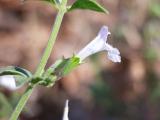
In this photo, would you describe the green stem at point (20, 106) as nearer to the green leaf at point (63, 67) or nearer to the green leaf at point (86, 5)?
the green leaf at point (63, 67)

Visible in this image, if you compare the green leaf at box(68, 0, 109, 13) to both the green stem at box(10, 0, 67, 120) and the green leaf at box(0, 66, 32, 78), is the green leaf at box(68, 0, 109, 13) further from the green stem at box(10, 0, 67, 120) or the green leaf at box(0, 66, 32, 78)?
the green leaf at box(0, 66, 32, 78)

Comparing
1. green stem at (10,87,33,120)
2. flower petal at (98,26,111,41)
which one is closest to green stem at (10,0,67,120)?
green stem at (10,87,33,120)

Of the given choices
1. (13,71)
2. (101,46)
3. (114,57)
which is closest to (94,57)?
(101,46)

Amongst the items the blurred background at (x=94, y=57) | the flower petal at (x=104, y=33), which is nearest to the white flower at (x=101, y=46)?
the flower petal at (x=104, y=33)

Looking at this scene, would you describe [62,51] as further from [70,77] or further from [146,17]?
[146,17]

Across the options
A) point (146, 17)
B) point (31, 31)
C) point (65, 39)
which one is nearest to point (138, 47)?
point (146, 17)

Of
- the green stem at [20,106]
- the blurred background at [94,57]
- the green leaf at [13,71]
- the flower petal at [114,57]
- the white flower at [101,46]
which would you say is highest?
the blurred background at [94,57]
